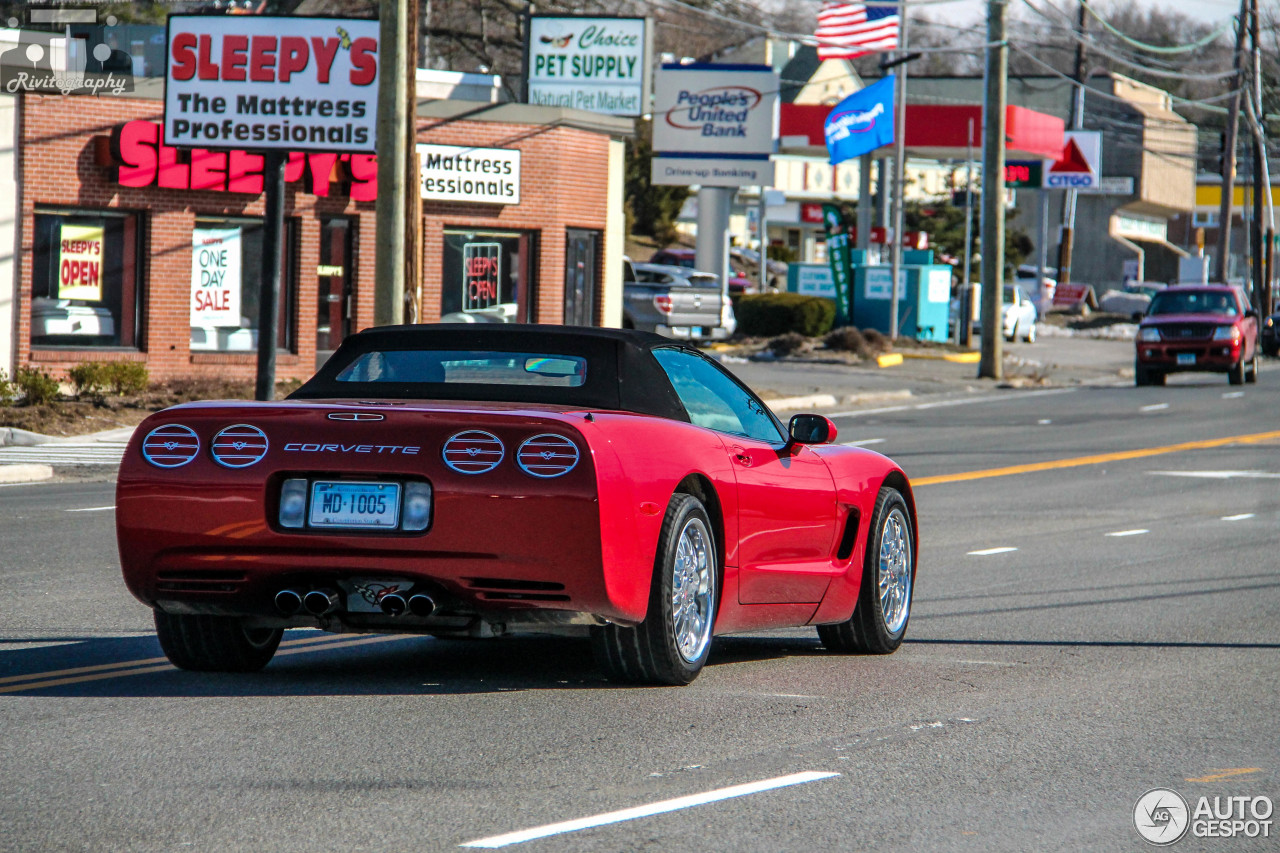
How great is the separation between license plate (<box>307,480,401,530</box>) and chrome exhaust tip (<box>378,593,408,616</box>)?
0.84 ft

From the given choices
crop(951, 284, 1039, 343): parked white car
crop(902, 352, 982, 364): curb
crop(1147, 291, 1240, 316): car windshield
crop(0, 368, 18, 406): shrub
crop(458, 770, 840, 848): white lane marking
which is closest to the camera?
crop(458, 770, 840, 848): white lane marking

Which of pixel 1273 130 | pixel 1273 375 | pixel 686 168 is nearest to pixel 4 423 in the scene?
pixel 686 168

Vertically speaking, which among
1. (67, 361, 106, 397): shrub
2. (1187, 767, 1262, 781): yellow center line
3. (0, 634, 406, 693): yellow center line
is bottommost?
(0, 634, 406, 693): yellow center line

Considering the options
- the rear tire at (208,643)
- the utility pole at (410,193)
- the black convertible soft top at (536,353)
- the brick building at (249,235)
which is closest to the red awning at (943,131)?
the brick building at (249,235)

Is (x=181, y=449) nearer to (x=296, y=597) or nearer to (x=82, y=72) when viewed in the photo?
(x=296, y=597)

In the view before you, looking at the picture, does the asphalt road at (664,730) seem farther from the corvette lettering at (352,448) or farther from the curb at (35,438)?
the curb at (35,438)

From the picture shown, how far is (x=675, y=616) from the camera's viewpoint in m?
6.68

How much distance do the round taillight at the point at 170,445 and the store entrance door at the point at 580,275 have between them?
24852mm

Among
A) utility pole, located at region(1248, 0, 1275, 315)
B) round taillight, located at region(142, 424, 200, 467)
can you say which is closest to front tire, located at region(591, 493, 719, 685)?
round taillight, located at region(142, 424, 200, 467)

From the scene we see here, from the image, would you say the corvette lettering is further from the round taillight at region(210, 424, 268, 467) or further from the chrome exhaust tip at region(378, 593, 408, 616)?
the chrome exhaust tip at region(378, 593, 408, 616)

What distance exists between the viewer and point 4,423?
784 inches

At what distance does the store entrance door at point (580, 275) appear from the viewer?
31.5 meters

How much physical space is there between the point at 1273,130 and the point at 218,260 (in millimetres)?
90586

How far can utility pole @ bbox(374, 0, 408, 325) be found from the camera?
18.5 m
